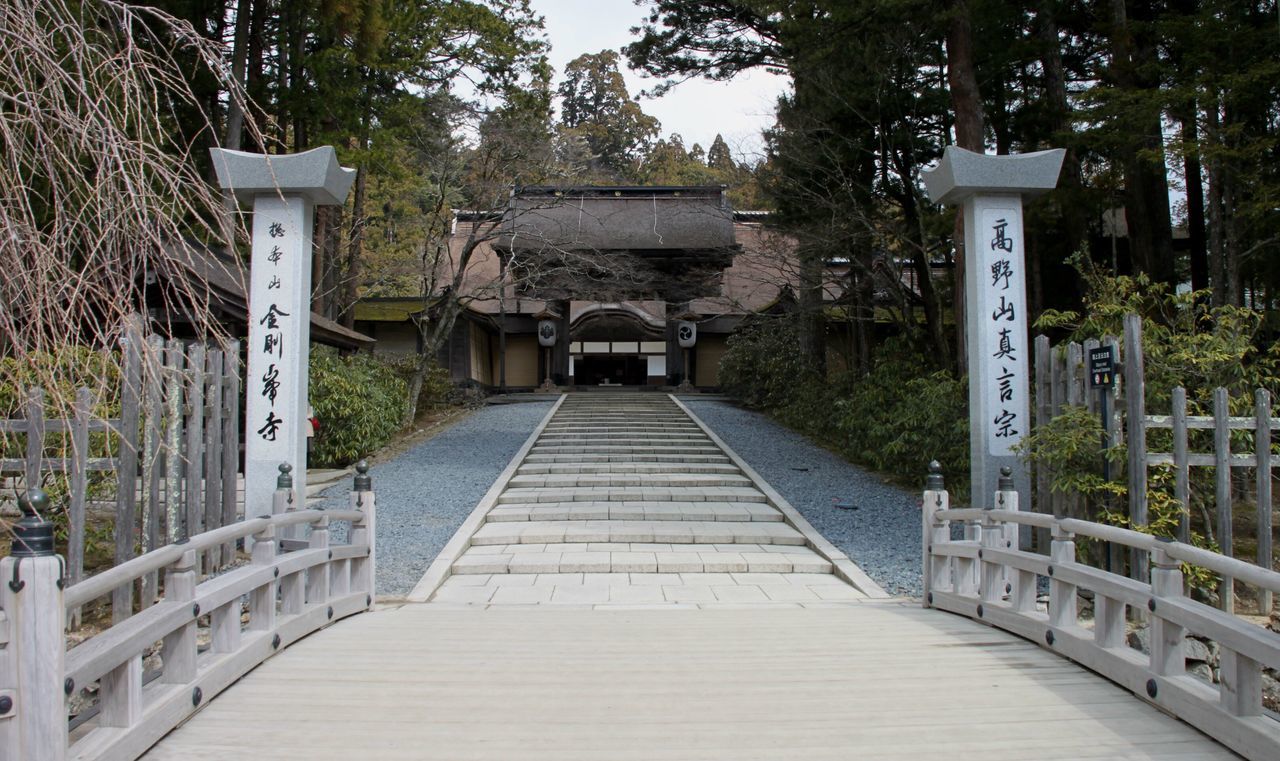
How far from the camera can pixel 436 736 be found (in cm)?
316

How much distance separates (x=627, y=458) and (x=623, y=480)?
1.62 meters

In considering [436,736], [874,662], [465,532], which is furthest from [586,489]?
[436,736]

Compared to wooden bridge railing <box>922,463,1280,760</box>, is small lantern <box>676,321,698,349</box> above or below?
above

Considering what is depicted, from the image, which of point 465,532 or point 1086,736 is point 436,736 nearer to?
point 1086,736

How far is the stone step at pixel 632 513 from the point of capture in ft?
30.5

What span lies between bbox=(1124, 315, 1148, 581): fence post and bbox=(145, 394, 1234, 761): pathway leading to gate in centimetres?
126

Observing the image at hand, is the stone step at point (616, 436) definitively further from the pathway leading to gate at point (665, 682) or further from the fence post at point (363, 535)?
the fence post at point (363, 535)

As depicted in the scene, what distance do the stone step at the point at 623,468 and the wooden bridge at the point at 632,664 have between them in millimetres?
5250

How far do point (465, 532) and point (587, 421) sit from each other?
8.85 metres

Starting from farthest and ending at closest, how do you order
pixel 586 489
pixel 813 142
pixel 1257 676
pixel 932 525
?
pixel 813 142, pixel 586 489, pixel 932 525, pixel 1257 676

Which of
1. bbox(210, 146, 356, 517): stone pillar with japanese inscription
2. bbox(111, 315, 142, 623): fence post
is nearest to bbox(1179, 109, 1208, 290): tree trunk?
bbox(210, 146, 356, 517): stone pillar with japanese inscription

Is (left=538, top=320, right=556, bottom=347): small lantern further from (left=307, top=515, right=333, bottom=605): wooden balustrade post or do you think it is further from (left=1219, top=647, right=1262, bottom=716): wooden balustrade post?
(left=1219, top=647, right=1262, bottom=716): wooden balustrade post

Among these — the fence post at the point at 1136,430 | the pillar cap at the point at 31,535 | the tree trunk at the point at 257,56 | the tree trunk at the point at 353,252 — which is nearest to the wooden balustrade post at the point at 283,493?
the pillar cap at the point at 31,535

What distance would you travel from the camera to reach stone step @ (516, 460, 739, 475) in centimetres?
1193
